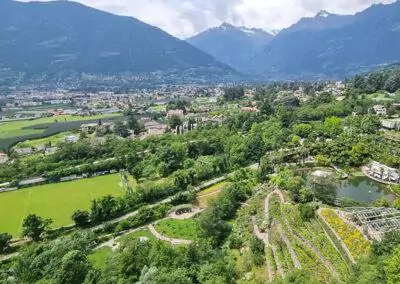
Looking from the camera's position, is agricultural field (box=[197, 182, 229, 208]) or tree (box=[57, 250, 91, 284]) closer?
tree (box=[57, 250, 91, 284])

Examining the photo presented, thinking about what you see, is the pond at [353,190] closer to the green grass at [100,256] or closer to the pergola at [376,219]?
the pergola at [376,219]

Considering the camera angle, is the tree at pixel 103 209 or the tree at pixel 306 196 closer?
the tree at pixel 306 196

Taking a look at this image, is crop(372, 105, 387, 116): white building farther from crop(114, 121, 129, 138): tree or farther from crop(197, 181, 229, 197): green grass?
crop(114, 121, 129, 138): tree

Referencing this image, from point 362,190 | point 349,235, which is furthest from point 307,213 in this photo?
point 362,190

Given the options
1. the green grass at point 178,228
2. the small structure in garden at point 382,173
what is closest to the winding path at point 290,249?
the green grass at point 178,228

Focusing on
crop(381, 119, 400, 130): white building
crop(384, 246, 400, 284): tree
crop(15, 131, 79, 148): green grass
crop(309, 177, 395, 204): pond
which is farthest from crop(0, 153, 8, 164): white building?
crop(381, 119, 400, 130): white building

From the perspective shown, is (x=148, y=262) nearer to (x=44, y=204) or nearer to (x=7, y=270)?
(x=7, y=270)

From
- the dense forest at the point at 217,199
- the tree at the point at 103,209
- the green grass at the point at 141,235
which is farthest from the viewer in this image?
the tree at the point at 103,209

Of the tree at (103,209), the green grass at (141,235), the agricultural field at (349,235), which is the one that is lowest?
the green grass at (141,235)
